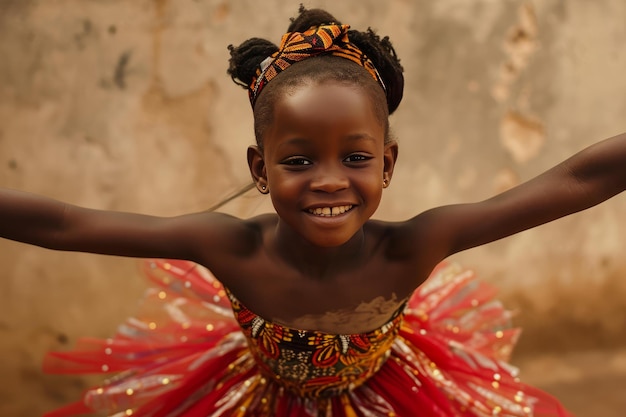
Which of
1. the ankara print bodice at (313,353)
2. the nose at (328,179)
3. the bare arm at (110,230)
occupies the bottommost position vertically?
the ankara print bodice at (313,353)

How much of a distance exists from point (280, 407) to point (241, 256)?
29 centimetres

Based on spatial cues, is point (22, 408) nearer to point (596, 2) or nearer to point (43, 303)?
point (43, 303)

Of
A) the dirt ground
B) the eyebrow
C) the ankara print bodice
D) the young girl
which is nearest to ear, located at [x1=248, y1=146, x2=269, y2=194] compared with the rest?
the young girl

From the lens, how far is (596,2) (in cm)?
218

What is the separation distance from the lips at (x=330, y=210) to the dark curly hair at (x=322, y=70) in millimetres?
135

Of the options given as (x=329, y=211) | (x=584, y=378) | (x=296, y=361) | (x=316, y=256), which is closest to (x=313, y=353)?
(x=296, y=361)

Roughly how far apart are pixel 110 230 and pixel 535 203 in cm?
62

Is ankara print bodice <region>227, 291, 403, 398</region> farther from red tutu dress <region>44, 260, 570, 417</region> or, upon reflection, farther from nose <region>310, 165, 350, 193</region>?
nose <region>310, 165, 350, 193</region>

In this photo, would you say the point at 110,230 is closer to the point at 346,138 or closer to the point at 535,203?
the point at 346,138

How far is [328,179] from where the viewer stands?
0.99m

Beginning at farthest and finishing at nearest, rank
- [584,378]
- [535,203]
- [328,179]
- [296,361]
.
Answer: [584,378] < [296,361] < [535,203] < [328,179]

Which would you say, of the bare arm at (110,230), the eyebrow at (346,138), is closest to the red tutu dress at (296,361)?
the bare arm at (110,230)

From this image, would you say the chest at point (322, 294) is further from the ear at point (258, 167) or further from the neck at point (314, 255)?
the ear at point (258, 167)

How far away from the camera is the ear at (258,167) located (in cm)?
110
